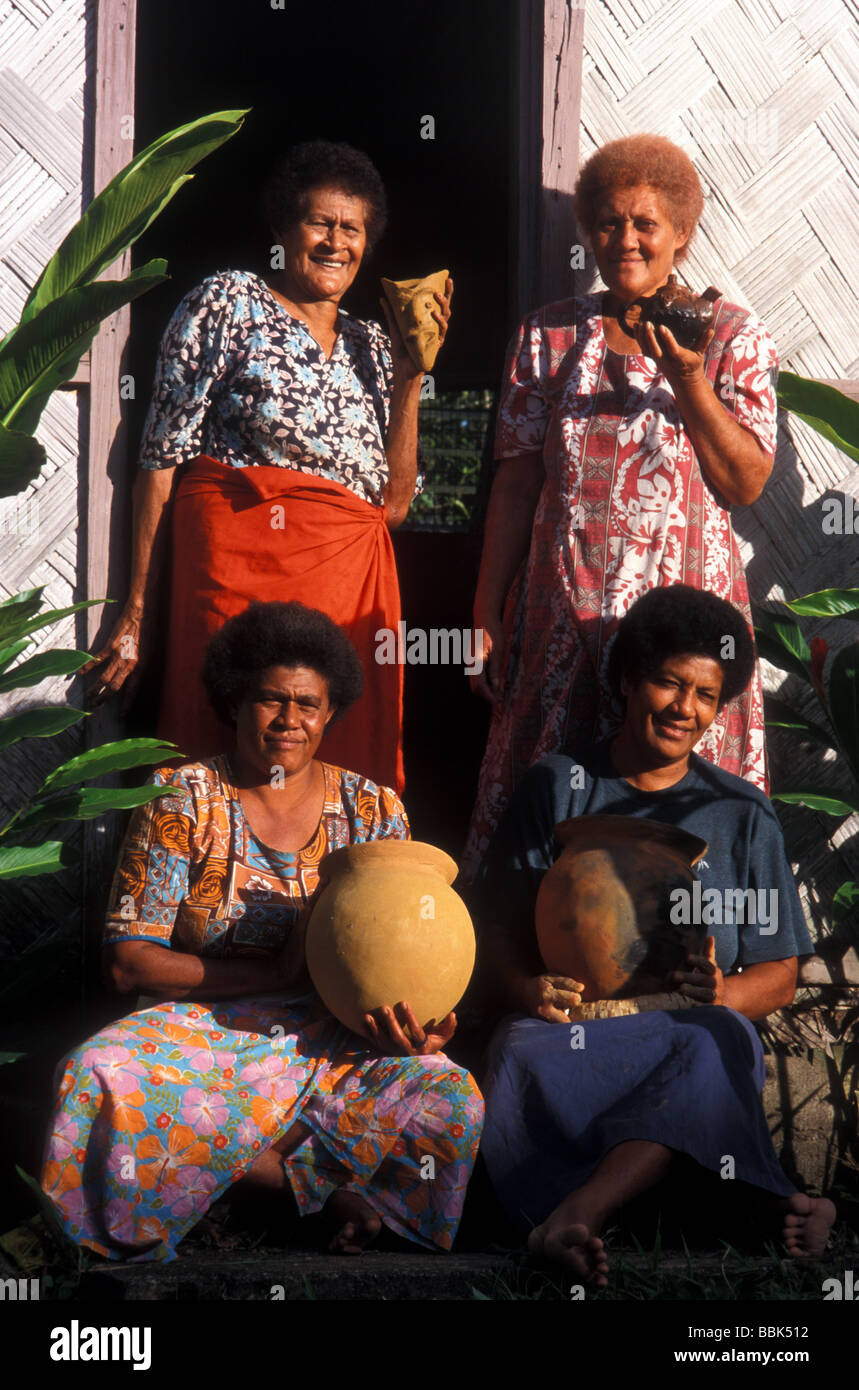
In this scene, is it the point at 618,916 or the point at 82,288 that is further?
the point at 618,916

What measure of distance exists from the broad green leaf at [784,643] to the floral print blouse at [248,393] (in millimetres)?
1148

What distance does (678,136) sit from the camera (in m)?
3.88

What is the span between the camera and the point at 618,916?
278 cm

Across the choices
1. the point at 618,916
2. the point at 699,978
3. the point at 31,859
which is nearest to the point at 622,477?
the point at 618,916

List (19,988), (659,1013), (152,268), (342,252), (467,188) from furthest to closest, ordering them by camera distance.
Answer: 1. (467,188)
2. (342,252)
3. (19,988)
4. (659,1013)
5. (152,268)

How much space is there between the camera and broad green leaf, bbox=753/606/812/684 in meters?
3.68

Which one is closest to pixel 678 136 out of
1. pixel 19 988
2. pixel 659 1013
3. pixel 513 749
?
pixel 513 749

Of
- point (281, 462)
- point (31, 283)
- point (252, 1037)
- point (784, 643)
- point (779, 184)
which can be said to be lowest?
point (252, 1037)

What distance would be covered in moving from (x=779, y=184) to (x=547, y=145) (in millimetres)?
683

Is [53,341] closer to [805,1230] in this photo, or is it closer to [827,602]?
[827,602]

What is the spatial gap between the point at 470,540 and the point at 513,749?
158 cm

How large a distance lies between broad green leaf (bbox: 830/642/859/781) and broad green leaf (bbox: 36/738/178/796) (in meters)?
1.71
